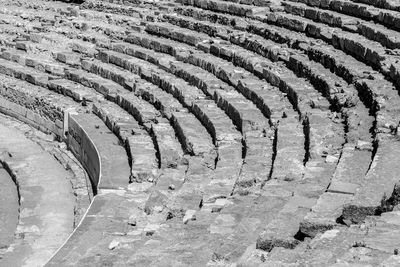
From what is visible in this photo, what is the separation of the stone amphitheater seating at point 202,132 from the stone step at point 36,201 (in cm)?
3

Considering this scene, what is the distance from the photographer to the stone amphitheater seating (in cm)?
710

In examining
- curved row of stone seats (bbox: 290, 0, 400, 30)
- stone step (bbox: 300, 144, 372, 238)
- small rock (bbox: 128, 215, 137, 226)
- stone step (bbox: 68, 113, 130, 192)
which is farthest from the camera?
curved row of stone seats (bbox: 290, 0, 400, 30)

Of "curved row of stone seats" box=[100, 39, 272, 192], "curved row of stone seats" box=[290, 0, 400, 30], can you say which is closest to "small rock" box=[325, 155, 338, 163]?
"curved row of stone seats" box=[100, 39, 272, 192]

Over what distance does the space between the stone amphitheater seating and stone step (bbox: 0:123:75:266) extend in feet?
0.10

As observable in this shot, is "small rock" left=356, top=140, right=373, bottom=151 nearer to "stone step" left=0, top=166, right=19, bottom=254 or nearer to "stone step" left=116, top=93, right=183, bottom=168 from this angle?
"stone step" left=116, top=93, right=183, bottom=168

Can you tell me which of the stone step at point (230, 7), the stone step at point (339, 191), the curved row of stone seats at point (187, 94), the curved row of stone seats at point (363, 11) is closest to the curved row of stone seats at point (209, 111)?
the curved row of stone seats at point (187, 94)

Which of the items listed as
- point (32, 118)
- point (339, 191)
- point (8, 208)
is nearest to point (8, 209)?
point (8, 208)

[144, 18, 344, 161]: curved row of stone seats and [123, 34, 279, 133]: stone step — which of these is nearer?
[123, 34, 279, 133]: stone step

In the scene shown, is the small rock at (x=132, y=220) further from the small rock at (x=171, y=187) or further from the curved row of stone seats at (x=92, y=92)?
the curved row of stone seats at (x=92, y=92)

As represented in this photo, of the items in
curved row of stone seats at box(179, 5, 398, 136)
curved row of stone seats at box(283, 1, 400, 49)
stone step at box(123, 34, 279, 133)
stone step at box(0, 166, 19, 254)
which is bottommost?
stone step at box(0, 166, 19, 254)

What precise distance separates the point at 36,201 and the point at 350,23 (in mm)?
5625

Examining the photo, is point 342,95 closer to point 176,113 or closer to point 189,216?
point 176,113

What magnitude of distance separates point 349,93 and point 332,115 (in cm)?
40

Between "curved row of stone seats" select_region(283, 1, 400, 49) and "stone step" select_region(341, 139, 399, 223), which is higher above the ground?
"curved row of stone seats" select_region(283, 1, 400, 49)
